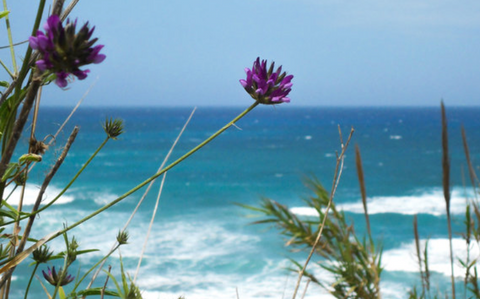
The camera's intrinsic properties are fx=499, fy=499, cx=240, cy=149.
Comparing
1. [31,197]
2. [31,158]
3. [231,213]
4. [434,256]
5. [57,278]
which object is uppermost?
[31,158]

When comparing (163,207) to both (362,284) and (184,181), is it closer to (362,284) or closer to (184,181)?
(184,181)

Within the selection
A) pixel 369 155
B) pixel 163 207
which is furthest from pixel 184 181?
pixel 369 155

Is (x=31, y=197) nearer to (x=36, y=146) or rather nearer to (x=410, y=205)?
(x=410, y=205)

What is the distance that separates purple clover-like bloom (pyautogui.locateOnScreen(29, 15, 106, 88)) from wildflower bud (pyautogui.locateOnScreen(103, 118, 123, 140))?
11.9 inches

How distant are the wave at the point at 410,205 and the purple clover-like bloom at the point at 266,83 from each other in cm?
1693

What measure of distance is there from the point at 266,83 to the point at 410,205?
21.3 m

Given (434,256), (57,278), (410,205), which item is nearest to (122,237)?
(57,278)

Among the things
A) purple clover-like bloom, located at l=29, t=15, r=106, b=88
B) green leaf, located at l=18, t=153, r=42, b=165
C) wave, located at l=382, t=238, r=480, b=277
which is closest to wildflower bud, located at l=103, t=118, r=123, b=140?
green leaf, located at l=18, t=153, r=42, b=165

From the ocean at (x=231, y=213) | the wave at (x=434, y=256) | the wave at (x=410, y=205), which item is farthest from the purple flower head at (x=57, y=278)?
the wave at (x=410, y=205)

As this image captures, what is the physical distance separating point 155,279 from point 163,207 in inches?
327

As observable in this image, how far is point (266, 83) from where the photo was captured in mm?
586

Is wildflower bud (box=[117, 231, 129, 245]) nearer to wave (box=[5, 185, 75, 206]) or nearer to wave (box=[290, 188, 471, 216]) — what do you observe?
wave (box=[5, 185, 75, 206])

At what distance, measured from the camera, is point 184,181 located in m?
26.1

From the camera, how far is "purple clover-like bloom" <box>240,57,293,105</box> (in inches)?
22.8
